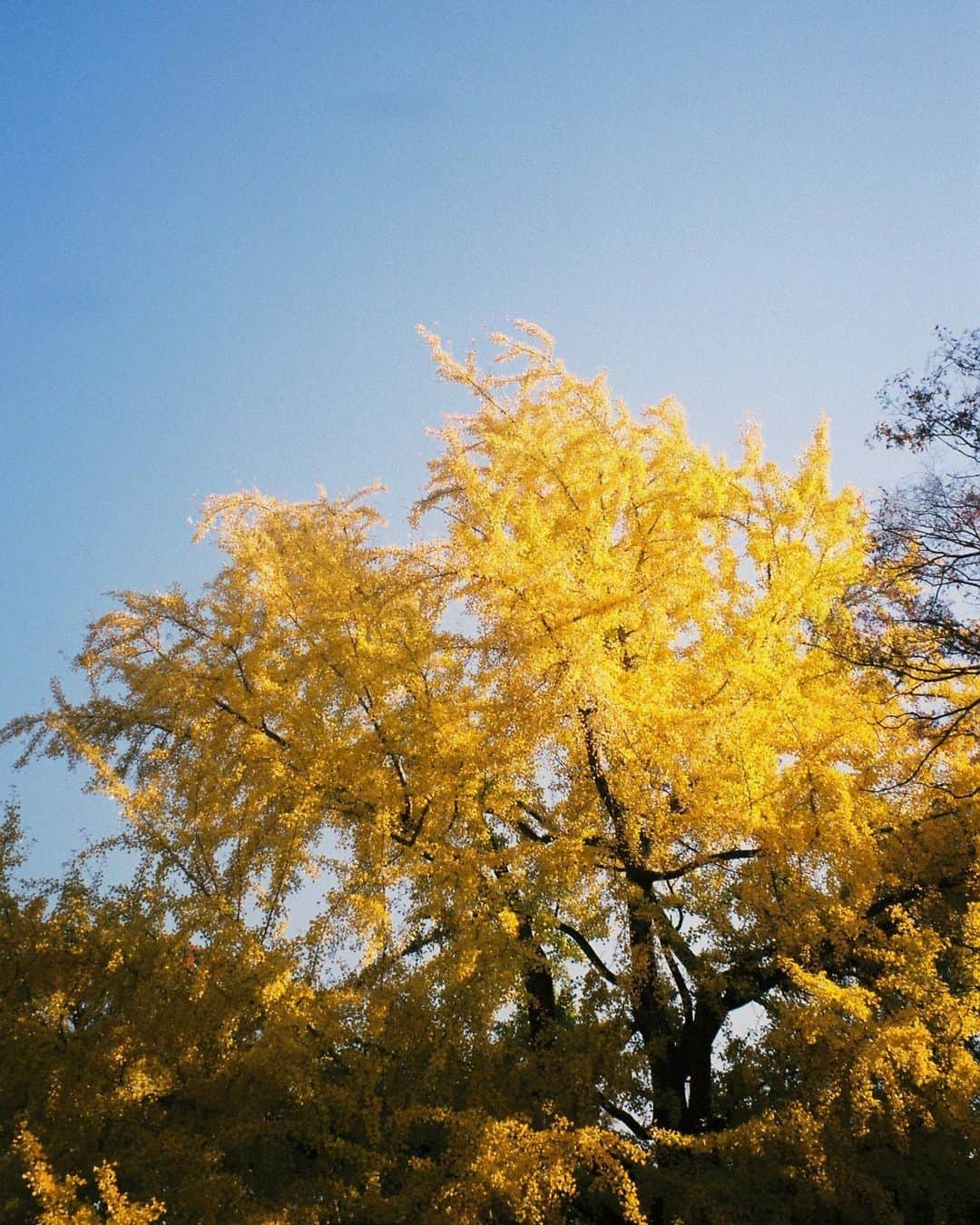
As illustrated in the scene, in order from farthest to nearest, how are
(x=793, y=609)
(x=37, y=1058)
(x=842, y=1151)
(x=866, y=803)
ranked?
(x=793, y=609) → (x=866, y=803) → (x=842, y=1151) → (x=37, y=1058)

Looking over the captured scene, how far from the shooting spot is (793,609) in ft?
19.2

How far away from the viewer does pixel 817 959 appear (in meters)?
4.79

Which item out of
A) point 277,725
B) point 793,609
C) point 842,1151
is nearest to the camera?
point 842,1151

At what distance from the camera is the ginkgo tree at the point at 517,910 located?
404 centimetres

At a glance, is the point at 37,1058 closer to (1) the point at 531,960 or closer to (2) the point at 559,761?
(1) the point at 531,960

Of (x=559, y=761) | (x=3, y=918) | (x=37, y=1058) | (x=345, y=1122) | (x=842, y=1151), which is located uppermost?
(x=559, y=761)

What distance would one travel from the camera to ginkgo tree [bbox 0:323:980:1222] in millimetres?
4043

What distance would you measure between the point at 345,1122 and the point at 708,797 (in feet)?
8.55

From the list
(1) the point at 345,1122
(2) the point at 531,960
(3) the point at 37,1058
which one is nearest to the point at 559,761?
(2) the point at 531,960

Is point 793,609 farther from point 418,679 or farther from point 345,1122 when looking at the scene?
point 345,1122

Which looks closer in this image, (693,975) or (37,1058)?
(37,1058)

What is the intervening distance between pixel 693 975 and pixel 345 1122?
8.24 feet

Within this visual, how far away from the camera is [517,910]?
16.1 ft

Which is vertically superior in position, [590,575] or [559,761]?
[590,575]
